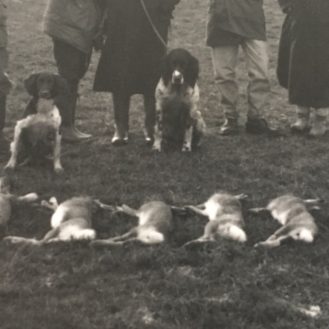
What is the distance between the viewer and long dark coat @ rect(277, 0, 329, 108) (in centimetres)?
846

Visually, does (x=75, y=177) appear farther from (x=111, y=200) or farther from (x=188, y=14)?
(x=188, y=14)

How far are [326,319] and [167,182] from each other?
2.92m

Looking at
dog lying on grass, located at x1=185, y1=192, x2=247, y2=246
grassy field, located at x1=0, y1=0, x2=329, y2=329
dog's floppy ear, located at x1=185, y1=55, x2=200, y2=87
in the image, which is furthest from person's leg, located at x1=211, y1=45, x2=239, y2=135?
dog lying on grass, located at x1=185, y1=192, x2=247, y2=246

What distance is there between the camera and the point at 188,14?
17750mm

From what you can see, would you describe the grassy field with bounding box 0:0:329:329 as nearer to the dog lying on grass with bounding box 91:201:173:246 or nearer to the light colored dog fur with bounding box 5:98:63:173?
the dog lying on grass with bounding box 91:201:173:246

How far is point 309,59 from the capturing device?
860cm

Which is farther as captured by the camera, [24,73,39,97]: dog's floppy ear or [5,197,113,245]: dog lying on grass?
[24,73,39,97]: dog's floppy ear

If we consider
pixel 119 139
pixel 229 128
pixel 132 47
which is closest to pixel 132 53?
pixel 132 47

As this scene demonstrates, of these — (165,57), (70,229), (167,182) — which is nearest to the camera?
(70,229)

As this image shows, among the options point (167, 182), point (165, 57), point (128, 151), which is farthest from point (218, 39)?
point (167, 182)

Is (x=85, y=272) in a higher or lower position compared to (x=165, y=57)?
lower

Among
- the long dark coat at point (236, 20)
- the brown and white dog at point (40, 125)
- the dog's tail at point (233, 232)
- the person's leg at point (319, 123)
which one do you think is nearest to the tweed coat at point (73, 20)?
the brown and white dog at point (40, 125)

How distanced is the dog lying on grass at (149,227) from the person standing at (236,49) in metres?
3.23

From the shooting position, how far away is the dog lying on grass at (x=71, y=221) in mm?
4918
